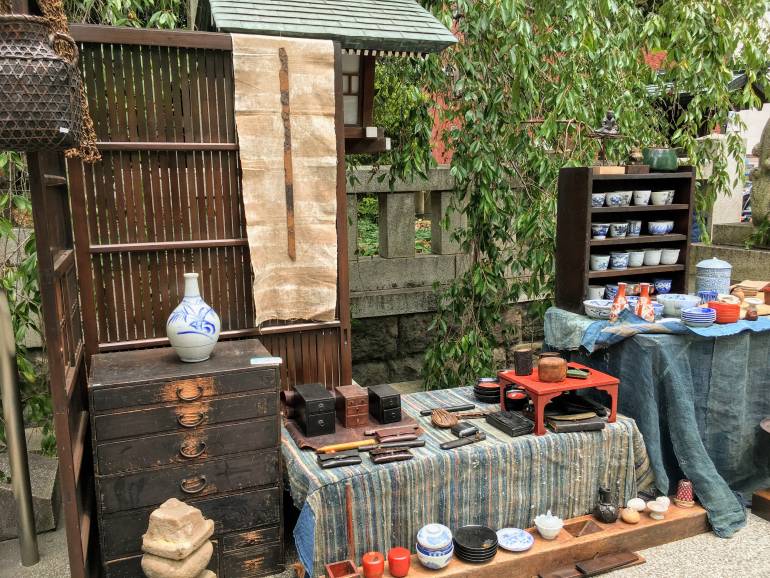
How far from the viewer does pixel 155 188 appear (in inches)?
150

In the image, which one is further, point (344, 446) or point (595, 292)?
point (595, 292)

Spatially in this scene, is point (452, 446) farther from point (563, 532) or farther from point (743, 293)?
point (743, 293)

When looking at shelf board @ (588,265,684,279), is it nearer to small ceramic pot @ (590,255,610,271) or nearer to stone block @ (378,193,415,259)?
small ceramic pot @ (590,255,610,271)

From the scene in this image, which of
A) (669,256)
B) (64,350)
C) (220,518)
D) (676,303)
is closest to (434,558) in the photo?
(220,518)

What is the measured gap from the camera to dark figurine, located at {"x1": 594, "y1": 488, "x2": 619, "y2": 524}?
3.79 metres

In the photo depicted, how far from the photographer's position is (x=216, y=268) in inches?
158

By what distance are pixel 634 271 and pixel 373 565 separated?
2.97m

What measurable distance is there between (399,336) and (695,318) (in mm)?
2863

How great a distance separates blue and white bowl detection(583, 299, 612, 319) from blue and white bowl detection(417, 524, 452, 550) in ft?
6.21

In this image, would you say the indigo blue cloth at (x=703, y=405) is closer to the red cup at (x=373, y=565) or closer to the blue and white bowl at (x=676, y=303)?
the blue and white bowl at (x=676, y=303)

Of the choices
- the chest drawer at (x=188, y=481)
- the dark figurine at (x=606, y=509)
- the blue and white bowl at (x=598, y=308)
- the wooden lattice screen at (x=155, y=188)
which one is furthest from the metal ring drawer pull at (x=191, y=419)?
the blue and white bowl at (x=598, y=308)

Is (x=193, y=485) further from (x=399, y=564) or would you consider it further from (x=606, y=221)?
(x=606, y=221)

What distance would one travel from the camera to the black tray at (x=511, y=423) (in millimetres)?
3783

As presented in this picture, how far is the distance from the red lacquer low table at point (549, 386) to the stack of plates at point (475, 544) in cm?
65
